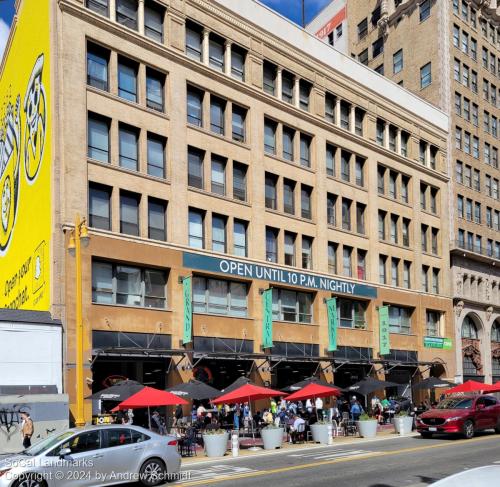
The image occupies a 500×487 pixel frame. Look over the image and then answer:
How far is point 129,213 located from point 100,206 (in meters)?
1.68

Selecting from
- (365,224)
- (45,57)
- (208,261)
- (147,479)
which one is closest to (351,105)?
(365,224)

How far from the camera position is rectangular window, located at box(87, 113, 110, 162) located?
32969mm

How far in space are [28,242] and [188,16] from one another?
47.1ft

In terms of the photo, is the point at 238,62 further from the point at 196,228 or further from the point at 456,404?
the point at 456,404

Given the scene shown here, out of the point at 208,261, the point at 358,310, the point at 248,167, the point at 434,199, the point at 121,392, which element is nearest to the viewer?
the point at 121,392

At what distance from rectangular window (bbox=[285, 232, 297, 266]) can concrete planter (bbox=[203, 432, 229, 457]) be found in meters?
18.8

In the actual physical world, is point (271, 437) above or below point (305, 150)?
below

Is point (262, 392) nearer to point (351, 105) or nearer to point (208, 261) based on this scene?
point (208, 261)

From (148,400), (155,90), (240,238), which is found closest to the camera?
(148,400)

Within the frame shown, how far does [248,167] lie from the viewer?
40.1 metres

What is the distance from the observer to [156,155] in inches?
1409

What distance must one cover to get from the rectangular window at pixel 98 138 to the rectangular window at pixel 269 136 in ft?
36.2

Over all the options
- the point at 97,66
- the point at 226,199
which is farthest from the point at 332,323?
the point at 97,66

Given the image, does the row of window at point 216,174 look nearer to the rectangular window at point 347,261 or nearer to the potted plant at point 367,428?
the rectangular window at point 347,261
